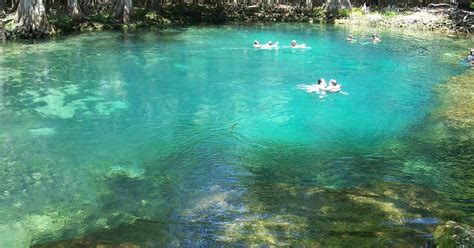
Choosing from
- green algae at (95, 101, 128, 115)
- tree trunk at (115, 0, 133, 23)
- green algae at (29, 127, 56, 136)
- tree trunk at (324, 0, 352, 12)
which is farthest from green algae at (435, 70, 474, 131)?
tree trunk at (115, 0, 133, 23)

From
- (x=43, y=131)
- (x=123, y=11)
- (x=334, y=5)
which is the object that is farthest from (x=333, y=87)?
(x=334, y=5)

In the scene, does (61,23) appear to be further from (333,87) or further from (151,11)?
(333,87)

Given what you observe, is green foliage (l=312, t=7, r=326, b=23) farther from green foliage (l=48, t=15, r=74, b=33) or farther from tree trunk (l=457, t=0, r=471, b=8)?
green foliage (l=48, t=15, r=74, b=33)

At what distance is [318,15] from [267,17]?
4.98 m

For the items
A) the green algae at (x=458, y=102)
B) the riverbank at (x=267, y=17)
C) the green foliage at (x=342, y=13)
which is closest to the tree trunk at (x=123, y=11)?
the riverbank at (x=267, y=17)

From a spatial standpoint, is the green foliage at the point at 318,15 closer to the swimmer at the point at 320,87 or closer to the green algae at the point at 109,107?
the swimmer at the point at 320,87

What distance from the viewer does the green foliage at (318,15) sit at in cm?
4361

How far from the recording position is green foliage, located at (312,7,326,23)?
43609 mm

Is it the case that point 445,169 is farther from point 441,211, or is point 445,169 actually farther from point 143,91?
point 143,91

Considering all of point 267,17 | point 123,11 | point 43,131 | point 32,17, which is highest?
point 123,11

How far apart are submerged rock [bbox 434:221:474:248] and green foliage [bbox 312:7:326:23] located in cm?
3800

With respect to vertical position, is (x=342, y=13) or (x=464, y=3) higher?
(x=464, y=3)

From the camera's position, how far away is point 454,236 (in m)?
7.05

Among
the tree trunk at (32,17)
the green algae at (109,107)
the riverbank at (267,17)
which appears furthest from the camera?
the riverbank at (267,17)
